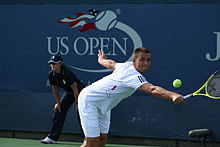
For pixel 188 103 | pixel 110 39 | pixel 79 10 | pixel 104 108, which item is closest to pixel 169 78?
pixel 188 103

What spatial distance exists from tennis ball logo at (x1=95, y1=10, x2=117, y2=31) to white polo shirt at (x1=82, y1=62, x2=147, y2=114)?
7.96 ft

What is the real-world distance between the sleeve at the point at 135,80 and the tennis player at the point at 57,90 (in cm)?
262

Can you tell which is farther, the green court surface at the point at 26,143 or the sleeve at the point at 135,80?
the green court surface at the point at 26,143

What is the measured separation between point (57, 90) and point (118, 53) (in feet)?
3.26

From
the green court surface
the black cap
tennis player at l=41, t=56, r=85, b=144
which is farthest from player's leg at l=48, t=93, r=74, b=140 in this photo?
Result: the black cap

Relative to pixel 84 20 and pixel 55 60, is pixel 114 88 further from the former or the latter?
pixel 84 20

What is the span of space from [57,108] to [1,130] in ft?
3.88

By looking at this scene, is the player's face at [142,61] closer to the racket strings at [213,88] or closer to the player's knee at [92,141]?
the racket strings at [213,88]

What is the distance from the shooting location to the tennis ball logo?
8.55 metres

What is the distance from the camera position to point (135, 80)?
558 cm

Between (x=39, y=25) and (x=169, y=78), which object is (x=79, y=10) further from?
(x=169, y=78)

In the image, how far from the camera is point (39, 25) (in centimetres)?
895

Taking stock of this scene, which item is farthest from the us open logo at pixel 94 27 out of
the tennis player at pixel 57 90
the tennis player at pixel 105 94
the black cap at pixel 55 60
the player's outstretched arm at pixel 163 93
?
the player's outstretched arm at pixel 163 93

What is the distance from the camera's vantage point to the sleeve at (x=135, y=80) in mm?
5527
